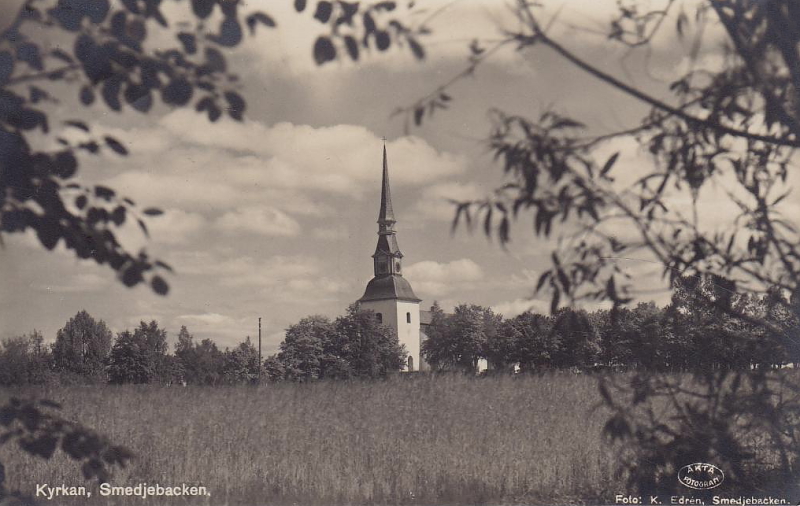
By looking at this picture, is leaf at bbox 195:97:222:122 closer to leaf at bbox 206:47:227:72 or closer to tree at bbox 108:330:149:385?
leaf at bbox 206:47:227:72

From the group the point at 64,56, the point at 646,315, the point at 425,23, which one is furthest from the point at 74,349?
the point at 646,315

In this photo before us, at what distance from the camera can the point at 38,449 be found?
2.88 metres

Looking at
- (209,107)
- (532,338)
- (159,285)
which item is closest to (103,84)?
(209,107)

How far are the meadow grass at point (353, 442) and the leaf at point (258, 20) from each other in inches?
85.0

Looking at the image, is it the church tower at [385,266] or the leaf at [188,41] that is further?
the church tower at [385,266]

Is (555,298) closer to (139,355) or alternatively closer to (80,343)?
(139,355)

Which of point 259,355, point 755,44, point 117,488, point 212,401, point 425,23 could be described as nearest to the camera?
point 755,44

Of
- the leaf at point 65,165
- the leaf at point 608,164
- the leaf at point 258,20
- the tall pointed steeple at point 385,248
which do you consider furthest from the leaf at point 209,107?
the leaf at point 608,164

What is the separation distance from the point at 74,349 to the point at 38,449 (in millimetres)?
911

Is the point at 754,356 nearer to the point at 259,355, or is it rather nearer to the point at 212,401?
the point at 259,355

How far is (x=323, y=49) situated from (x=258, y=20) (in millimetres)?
357

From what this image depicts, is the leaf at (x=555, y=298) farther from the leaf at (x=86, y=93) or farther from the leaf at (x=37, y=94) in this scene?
the leaf at (x=37, y=94)

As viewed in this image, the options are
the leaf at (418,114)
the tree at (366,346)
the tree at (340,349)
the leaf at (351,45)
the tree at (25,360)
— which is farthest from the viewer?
the tree at (366,346)

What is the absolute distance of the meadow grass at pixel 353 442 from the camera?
3957mm
